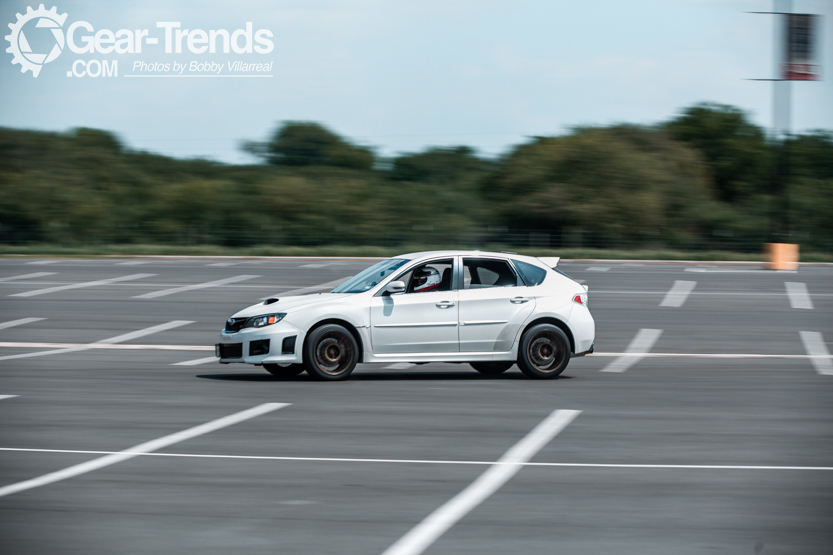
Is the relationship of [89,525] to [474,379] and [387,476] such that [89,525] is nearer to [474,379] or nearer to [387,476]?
[387,476]

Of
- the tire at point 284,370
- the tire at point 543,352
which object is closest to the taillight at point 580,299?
the tire at point 543,352

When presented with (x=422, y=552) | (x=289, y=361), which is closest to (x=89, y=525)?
(x=422, y=552)

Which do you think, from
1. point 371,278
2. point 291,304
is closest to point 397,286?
point 371,278

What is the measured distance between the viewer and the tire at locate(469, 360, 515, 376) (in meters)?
12.8

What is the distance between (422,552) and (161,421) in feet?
15.3

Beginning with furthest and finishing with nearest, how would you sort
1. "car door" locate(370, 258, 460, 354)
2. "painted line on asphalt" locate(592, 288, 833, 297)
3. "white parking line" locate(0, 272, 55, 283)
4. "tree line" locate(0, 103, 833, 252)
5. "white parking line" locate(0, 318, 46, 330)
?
1. "tree line" locate(0, 103, 833, 252)
2. "white parking line" locate(0, 272, 55, 283)
3. "painted line on asphalt" locate(592, 288, 833, 297)
4. "white parking line" locate(0, 318, 46, 330)
5. "car door" locate(370, 258, 460, 354)

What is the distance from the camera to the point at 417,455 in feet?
24.6

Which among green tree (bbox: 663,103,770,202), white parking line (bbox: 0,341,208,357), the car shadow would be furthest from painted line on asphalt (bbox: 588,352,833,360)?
green tree (bbox: 663,103,770,202)

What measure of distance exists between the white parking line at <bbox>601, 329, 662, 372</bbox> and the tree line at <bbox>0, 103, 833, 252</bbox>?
31966 mm

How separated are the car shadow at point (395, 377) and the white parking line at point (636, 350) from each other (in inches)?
63.2

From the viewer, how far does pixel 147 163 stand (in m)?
77.5

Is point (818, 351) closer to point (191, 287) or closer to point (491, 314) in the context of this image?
point (491, 314)

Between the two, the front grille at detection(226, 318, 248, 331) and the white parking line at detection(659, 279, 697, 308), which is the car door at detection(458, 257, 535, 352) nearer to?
the front grille at detection(226, 318, 248, 331)

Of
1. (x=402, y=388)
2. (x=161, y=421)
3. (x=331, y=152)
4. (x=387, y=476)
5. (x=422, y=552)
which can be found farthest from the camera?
(x=331, y=152)
